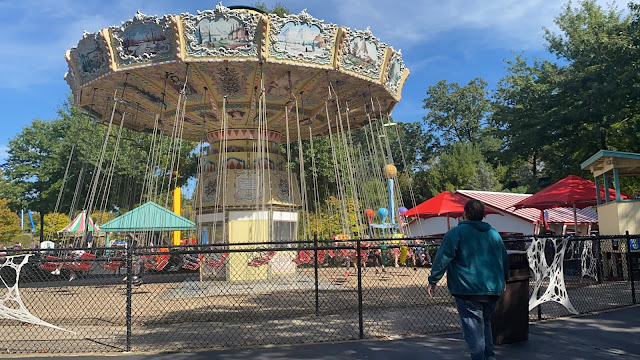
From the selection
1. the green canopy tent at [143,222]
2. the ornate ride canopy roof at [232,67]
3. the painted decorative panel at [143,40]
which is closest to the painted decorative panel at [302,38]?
the ornate ride canopy roof at [232,67]

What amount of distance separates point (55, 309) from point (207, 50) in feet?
22.2

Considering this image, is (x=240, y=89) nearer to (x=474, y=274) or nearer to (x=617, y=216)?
(x=474, y=274)

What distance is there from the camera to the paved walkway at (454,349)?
16.7 ft

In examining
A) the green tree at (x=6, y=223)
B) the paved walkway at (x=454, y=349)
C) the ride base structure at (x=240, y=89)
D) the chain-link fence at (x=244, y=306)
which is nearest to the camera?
the paved walkway at (x=454, y=349)

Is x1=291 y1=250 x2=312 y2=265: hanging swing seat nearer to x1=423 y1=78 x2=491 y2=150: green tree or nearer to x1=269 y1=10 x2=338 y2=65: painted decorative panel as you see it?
x1=269 y1=10 x2=338 y2=65: painted decorative panel

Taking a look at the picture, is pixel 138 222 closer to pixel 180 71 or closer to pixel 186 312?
pixel 180 71

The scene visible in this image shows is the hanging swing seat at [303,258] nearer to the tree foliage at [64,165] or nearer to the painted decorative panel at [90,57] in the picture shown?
the painted decorative panel at [90,57]

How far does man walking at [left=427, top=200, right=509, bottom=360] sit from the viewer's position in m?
4.05

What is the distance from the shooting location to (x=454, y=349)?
5387 millimetres

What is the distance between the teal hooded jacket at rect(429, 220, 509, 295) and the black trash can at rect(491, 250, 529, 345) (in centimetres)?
144

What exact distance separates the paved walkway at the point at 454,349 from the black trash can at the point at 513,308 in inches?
4.6

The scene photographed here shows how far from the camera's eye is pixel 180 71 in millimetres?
11852

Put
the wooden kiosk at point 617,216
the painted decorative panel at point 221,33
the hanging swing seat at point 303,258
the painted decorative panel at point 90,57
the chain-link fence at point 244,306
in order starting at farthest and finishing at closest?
the wooden kiosk at point 617,216 < the hanging swing seat at point 303,258 < the painted decorative panel at point 90,57 < the painted decorative panel at point 221,33 < the chain-link fence at point 244,306

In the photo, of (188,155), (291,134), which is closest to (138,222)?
(291,134)
